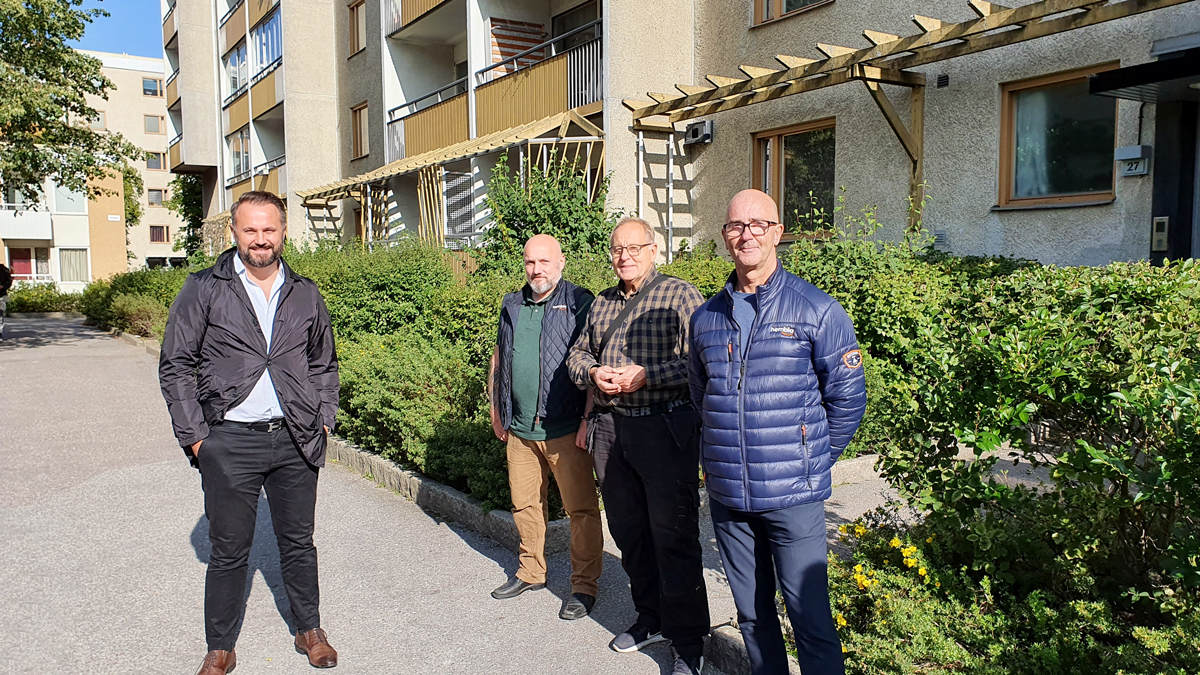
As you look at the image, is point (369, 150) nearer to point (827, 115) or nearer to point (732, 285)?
point (827, 115)

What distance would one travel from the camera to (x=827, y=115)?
12.1m

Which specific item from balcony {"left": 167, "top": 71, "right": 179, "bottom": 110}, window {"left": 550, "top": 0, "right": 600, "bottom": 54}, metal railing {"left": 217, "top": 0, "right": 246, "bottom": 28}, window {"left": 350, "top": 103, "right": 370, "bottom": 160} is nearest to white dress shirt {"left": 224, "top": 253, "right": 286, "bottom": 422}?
window {"left": 550, "top": 0, "right": 600, "bottom": 54}

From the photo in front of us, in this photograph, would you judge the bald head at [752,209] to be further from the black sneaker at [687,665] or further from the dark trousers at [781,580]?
the black sneaker at [687,665]

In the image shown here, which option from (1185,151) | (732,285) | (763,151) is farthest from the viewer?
(763,151)

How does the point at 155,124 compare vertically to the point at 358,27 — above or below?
above

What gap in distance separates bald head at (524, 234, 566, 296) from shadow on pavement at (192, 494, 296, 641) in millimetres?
1917

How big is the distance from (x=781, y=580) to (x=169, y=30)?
4382 cm

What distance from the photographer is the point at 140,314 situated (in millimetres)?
20859

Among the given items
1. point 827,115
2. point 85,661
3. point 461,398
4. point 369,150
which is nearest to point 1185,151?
point 827,115

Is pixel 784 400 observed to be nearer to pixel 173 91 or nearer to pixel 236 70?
pixel 236 70

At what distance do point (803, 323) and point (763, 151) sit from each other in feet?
35.1

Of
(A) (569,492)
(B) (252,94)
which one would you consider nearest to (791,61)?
(A) (569,492)

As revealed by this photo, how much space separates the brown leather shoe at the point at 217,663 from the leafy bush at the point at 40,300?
113ft

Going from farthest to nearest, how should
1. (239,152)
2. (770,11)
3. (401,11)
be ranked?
1. (239,152)
2. (401,11)
3. (770,11)
